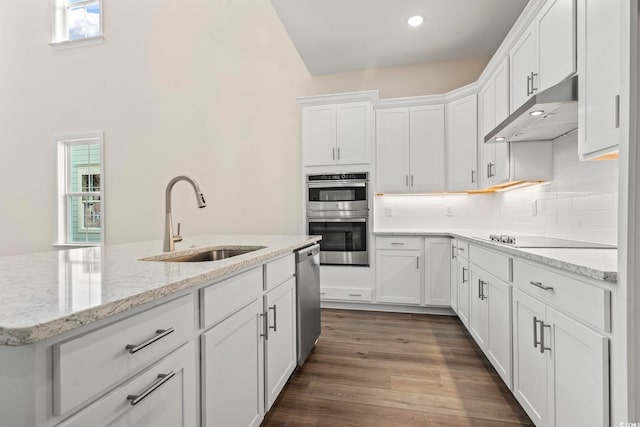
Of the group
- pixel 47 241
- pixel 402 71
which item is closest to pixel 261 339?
pixel 402 71

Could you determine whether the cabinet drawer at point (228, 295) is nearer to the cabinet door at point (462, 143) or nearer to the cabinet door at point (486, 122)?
the cabinet door at point (486, 122)

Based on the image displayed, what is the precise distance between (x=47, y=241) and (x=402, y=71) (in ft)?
19.2

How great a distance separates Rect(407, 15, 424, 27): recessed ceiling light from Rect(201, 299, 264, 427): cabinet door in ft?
9.64

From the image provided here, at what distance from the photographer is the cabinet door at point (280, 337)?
169 centimetres

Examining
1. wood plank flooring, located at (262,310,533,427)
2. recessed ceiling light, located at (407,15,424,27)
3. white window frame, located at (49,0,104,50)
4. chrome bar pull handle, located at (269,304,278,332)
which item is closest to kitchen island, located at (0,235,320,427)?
chrome bar pull handle, located at (269,304,278,332)

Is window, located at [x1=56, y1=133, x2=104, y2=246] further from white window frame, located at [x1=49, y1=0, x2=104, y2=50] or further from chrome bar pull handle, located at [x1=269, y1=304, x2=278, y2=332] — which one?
chrome bar pull handle, located at [x1=269, y1=304, x2=278, y2=332]

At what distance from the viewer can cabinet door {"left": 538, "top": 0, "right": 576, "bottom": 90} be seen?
70.3 inches

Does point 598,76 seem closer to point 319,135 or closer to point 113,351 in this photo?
point 113,351

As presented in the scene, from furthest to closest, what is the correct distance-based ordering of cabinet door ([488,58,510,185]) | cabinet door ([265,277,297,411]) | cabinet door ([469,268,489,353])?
cabinet door ([488,58,510,185]) < cabinet door ([469,268,489,353]) < cabinet door ([265,277,297,411])

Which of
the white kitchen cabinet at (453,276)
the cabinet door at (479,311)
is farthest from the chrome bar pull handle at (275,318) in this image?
the white kitchen cabinet at (453,276)

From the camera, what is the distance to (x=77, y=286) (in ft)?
2.83

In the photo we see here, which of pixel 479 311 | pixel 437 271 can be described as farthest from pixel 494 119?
pixel 479 311

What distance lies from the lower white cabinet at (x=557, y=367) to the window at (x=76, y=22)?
6430 millimetres

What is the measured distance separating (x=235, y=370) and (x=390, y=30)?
3.32 metres
